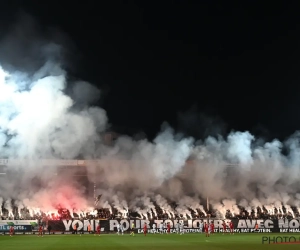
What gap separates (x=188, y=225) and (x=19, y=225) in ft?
61.7

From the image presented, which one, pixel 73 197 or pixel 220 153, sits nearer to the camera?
pixel 220 153

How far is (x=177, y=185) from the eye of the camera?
6269cm

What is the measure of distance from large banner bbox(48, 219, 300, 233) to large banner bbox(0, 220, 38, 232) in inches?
77.6

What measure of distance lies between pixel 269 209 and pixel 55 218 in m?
26.7

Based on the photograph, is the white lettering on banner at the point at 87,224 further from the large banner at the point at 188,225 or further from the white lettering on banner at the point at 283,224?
the white lettering on banner at the point at 283,224

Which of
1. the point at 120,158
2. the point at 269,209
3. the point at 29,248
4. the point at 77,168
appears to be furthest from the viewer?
the point at 269,209

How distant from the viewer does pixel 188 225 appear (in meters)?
56.0

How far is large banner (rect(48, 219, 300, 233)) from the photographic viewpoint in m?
54.4

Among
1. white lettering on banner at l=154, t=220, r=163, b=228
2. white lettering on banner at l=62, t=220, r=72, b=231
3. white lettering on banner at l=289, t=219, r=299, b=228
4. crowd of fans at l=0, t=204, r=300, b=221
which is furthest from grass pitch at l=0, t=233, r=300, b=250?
crowd of fans at l=0, t=204, r=300, b=221

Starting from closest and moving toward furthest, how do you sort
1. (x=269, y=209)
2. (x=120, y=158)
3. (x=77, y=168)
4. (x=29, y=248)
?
(x=29, y=248), (x=120, y=158), (x=77, y=168), (x=269, y=209)

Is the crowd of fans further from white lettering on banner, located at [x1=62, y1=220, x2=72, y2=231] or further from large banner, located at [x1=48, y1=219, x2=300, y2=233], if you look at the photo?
white lettering on banner, located at [x1=62, y1=220, x2=72, y2=231]

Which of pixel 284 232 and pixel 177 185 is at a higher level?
pixel 177 185

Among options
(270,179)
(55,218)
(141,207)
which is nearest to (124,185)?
(141,207)

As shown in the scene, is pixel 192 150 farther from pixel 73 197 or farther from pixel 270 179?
pixel 73 197
